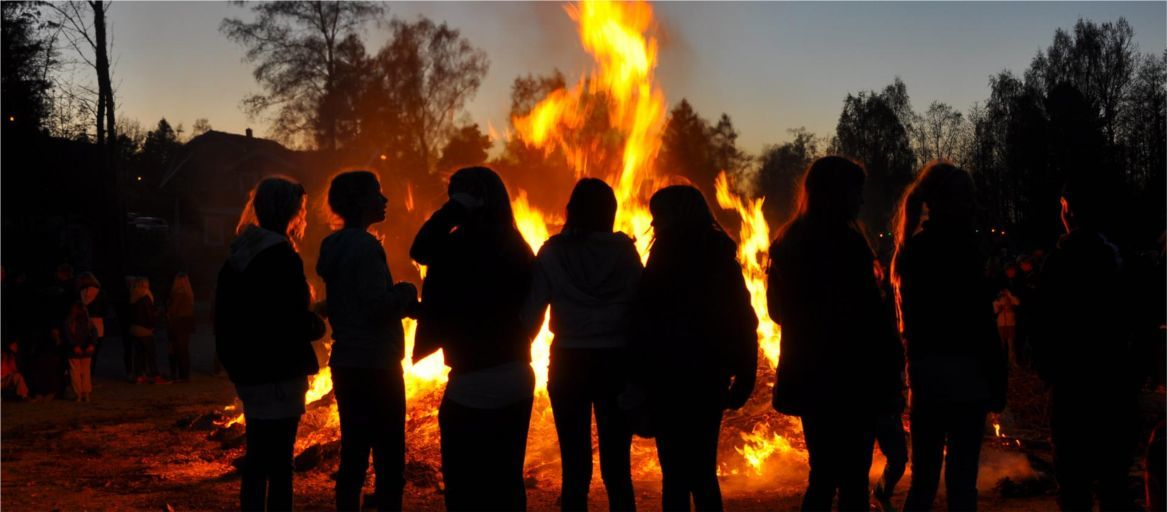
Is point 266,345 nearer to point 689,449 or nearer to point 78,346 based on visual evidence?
point 689,449

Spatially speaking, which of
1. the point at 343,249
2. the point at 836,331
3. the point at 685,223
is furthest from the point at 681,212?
the point at 343,249

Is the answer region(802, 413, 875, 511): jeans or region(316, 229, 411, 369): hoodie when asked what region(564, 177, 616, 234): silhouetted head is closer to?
region(316, 229, 411, 369): hoodie

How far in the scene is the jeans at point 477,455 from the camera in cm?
418

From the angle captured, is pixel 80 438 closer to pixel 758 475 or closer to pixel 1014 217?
pixel 758 475

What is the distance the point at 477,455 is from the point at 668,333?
3.47 ft

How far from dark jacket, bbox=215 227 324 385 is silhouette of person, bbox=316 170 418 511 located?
0.49m

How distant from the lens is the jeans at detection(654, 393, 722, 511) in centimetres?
451

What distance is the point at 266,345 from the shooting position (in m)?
4.52

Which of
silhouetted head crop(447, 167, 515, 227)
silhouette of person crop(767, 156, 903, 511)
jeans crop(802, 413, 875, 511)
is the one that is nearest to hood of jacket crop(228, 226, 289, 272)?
silhouetted head crop(447, 167, 515, 227)

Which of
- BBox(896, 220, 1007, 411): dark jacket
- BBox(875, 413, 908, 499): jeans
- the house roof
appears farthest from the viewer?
the house roof

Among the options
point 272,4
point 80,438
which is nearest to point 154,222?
point 272,4

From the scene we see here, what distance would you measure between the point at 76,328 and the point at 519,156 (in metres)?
26.8

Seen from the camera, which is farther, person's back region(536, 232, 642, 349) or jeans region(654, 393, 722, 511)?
person's back region(536, 232, 642, 349)

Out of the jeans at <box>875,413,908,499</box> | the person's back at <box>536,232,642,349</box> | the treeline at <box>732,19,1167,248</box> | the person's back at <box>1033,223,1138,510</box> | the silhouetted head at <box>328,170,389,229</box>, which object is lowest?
the jeans at <box>875,413,908,499</box>
